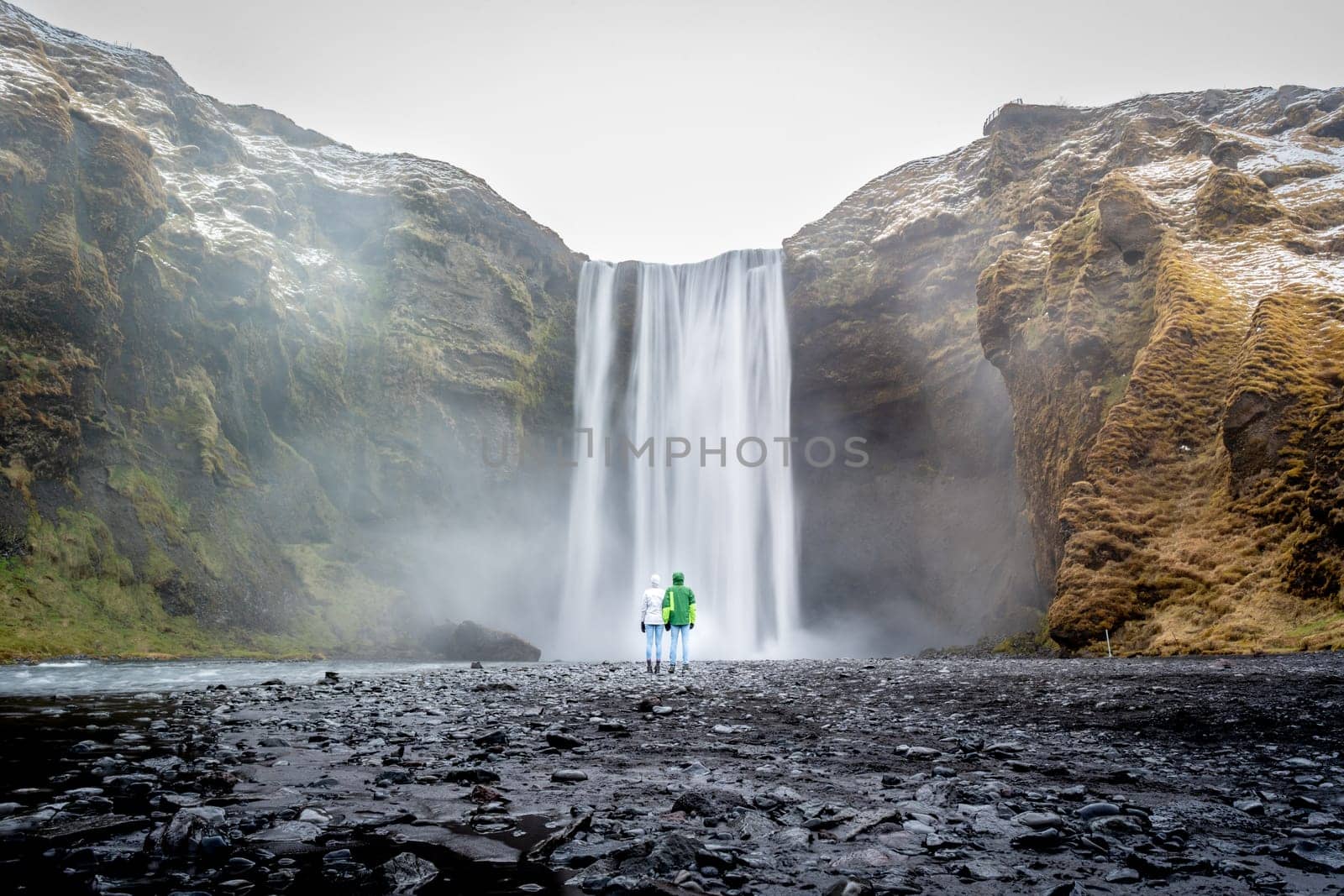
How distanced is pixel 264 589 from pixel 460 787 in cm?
4297

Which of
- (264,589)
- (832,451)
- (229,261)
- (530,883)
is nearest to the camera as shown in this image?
(530,883)

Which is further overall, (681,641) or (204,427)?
(204,427)

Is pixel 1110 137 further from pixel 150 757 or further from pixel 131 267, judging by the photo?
pixel 131 267

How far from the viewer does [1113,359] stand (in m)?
26.4

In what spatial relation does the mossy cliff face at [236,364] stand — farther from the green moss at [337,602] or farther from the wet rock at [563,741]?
the wet rock at [563,741]

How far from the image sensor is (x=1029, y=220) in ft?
138

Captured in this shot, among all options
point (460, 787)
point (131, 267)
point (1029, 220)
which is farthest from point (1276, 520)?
point (131, 267)

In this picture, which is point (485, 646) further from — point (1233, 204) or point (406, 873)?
point (406, 873)

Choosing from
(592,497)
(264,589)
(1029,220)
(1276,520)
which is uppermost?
(1029,220)

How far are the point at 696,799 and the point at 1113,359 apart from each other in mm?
27890

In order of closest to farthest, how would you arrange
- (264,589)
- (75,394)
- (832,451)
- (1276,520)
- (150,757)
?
1. (150,757)
2. (1276,520)
3. (75,394)
4. (264,589)
5. (832,451)

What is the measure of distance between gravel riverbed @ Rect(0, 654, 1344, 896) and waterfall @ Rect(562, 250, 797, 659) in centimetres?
4150

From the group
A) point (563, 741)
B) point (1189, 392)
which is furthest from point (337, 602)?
point (1189, 392)

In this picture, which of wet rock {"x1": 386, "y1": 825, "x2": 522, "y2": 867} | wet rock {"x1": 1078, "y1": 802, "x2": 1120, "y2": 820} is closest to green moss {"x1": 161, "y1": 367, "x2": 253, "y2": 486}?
wet rock {"x1": 386, "y1": 825, "x2": 522, "y2": 867}
